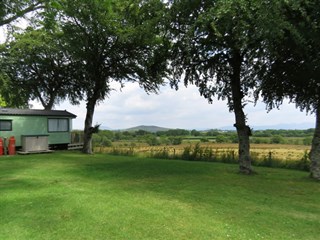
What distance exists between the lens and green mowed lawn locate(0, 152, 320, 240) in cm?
463

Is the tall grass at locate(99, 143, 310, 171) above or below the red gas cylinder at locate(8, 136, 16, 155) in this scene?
below

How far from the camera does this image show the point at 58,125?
74.8ft

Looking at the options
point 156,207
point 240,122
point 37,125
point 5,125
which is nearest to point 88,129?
point 37,125

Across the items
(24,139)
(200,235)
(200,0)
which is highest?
(200,0)

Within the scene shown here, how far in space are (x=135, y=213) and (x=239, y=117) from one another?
688 centimetres

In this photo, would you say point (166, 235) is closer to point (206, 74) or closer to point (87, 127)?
point (206, 74)

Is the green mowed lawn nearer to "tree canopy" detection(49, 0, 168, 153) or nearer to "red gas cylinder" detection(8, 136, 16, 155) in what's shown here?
"tree canopy" detection(49, 0, 168, 153)

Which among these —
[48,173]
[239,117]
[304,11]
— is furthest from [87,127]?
[304,11]

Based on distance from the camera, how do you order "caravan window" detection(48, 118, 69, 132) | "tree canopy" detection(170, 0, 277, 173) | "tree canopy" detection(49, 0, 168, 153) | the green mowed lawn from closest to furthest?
the green mowed lawn < "tree canopy" detection(170, 0, 277, 173) < "tree canopy" detection(49, 0, 168, 153) < "caravan window" detection(48, 118, 69, 132)

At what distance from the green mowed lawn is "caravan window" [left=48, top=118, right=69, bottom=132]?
12.9 meters

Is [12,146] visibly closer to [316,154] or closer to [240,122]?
[240,122]

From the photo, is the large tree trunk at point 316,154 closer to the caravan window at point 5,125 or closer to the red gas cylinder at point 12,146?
the red gas cylinder at point 12,146

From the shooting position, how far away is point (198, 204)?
20.6 feet

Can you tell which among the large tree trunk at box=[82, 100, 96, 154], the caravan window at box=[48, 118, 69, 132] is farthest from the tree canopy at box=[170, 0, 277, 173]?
the caravan window at box=[48, 118, 69, 132]
